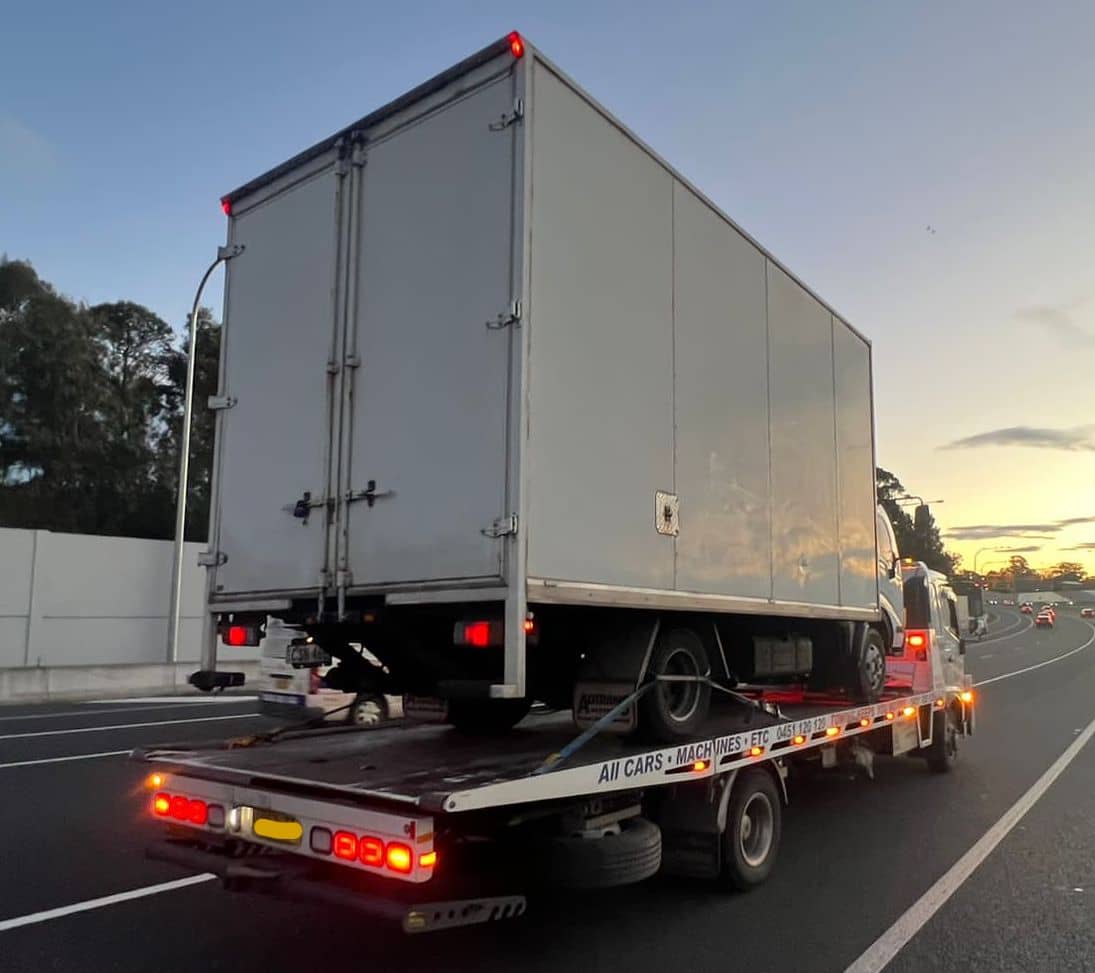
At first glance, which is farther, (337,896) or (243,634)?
(243,634)

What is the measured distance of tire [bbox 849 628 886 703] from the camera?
28.3ft

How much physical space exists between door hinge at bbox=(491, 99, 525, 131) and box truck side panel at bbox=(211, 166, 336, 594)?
50.3 inches

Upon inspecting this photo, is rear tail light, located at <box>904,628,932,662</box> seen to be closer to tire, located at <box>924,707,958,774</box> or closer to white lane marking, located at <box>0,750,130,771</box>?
tire, located at <box>924,707,958,774</box>

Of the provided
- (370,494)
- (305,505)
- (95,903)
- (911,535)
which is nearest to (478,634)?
(370,494)

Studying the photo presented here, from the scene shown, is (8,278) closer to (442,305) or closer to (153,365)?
(153,365)

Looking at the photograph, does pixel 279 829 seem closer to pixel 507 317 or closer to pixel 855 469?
pixel 507 317

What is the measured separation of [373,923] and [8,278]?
3531 cm

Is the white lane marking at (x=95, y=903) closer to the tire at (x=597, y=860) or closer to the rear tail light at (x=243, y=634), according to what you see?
the rear tail light at (x=243, y=634)

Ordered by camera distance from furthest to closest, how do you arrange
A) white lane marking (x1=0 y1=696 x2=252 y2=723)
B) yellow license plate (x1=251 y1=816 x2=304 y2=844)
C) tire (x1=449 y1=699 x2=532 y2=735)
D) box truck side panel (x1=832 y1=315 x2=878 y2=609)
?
white lane marking (x1=0 y1=696 x2=252 y2=723)
box truck side panel (x1=832 y1=315 x2=878 y2=609)
tire (x1=449 y1=699 x2=532 y2=735)
yellow license plate (x1=251 y1=816 x2=304 y2=844)

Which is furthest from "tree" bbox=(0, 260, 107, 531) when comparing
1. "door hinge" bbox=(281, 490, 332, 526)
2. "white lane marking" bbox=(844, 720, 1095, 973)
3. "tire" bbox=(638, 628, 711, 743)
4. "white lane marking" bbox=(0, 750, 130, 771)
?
"white lane marking" bbox=(844, 720, 1095, 973)

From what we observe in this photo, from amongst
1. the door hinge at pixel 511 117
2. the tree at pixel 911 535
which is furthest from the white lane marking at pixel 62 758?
the tree at pixel 911 535

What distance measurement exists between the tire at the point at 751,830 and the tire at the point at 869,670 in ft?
8.91

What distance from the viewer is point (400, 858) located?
380cm

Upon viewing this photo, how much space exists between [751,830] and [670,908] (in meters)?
0.84
